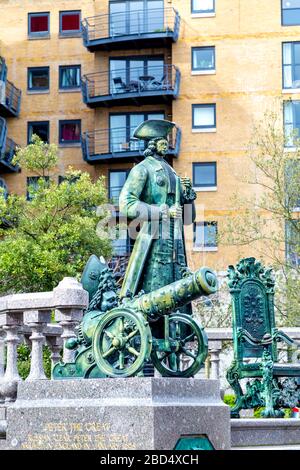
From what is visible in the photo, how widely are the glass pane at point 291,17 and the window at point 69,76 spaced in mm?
10629

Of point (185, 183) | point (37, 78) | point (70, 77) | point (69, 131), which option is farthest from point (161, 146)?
point (37, 78)

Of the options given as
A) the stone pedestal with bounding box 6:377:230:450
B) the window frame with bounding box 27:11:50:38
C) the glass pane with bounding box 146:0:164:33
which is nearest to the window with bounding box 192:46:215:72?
the glass pane with bounding box 146:0:164:33

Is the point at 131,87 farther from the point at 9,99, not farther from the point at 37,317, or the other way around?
the point at 37,317

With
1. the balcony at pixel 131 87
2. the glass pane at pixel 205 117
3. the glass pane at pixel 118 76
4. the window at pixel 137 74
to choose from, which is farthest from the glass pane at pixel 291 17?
the glass pane at pixel 118 76

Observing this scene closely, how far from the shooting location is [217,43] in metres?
48.2

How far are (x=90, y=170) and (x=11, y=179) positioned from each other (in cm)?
403

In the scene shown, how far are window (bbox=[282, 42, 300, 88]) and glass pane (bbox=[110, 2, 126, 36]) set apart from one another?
7925 millimetres

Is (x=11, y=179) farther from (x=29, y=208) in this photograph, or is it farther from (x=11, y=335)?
(x=11, y=335)

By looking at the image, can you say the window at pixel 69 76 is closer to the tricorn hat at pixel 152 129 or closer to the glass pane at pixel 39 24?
the glass pane at pixel 39 24

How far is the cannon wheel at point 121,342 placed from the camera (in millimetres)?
9273

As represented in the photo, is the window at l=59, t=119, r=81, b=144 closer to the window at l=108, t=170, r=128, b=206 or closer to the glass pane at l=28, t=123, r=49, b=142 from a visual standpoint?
the glass pane at l=28, t=123, r=49, b=142

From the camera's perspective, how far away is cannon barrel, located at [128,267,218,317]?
31.0ft

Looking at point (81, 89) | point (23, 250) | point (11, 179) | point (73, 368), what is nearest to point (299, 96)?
point (81, 89)

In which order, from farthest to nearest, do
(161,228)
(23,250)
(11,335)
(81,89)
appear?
(81,89)
(23,250)
(11,335)
(161,228)
